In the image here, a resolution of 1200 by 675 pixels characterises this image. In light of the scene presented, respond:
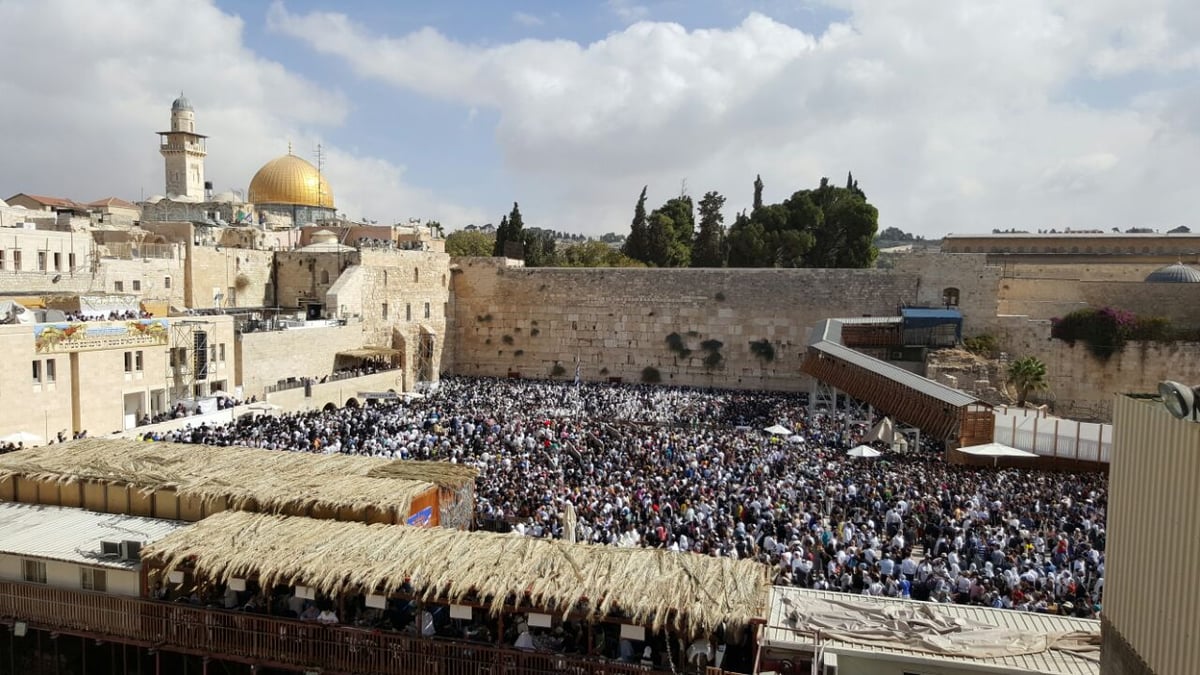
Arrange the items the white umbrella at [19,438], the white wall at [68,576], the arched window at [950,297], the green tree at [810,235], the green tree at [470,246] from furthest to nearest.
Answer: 1. the green tree at [470,246]
2. the green tree at [810,235]
3. the arched window at [950,297]
4. the white umbrella at [19,438]
5. the white wall at [68,576]

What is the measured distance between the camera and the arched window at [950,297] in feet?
93.1

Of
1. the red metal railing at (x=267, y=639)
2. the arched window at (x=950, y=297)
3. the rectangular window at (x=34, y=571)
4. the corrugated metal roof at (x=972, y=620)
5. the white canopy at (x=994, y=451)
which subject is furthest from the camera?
the arched window at (x=950, y=297)

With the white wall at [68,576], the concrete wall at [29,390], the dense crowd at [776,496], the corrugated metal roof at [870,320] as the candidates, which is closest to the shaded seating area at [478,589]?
the white wall at [68,576]

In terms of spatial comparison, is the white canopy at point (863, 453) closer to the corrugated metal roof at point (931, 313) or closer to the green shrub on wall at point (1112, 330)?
the corrugated metal roof at point (931, 313)

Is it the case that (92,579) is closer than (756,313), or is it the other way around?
(92,579)

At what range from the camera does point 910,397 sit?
16859 millimetres

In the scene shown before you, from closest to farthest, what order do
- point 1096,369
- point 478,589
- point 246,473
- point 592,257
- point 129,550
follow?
1. point 478,589
2. point 129,550
3. point 246,473
4. point 1096,369
5. point 592,257

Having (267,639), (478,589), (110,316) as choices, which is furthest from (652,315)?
(478,589)

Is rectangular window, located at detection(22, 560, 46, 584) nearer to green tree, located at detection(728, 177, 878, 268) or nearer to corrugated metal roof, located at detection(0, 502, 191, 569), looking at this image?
corrugated metal roof, located at detection(0, 502, 191, 569)

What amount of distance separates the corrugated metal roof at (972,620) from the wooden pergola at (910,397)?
7.67 metres

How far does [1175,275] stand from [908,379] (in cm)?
1701

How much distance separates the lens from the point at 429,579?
25.1ft

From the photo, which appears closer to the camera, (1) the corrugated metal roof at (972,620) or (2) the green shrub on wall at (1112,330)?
(1) the corrugated metal roof at (972,620)

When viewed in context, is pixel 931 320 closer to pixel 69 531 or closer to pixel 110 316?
pixel 110 316
